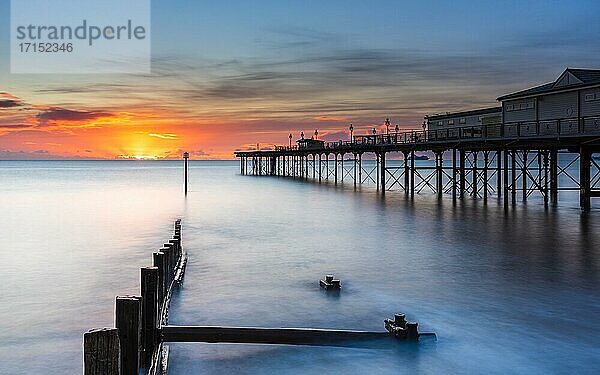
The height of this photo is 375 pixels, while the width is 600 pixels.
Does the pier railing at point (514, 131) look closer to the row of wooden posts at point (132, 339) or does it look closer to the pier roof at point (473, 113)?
the pier roof at point (473, 113)

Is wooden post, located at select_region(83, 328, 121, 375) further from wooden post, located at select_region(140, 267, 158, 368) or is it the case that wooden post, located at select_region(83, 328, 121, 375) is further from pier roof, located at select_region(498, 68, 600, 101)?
pier roof, located at select_region(498, 68, 600, 101)

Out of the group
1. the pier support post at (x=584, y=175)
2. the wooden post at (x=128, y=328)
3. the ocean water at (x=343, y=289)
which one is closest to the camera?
the wooden post at (x=128, y=328)

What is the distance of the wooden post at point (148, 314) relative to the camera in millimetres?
8648

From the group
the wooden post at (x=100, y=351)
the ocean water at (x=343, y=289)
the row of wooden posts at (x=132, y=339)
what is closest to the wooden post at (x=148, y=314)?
the row of wooden posts at (x=132, y=339)

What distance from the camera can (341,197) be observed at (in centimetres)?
4834

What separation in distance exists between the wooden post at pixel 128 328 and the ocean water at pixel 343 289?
7.85 ft

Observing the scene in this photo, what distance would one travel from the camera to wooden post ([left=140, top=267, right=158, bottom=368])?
8.65 meters

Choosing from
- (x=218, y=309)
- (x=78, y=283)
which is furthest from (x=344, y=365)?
(x=78, y=283)

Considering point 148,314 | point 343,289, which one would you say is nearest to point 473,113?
point 343,289

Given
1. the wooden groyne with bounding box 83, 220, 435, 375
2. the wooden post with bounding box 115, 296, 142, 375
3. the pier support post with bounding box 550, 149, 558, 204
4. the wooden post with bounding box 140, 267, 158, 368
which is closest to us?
the wooden post with bounding box 115, 296, 142, 375

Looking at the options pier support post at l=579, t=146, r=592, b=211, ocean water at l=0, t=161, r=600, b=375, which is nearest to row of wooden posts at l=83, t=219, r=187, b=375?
ocean water at l=0, t=161, r=600, b=375

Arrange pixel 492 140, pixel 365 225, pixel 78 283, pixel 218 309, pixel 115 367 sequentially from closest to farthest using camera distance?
pixel 115 367
pixel 218 309
pixel 78 283
pixel 365 225
pixel 492 140

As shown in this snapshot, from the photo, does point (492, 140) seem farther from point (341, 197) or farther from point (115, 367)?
point (115, 367)

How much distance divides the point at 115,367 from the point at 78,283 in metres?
12.7
